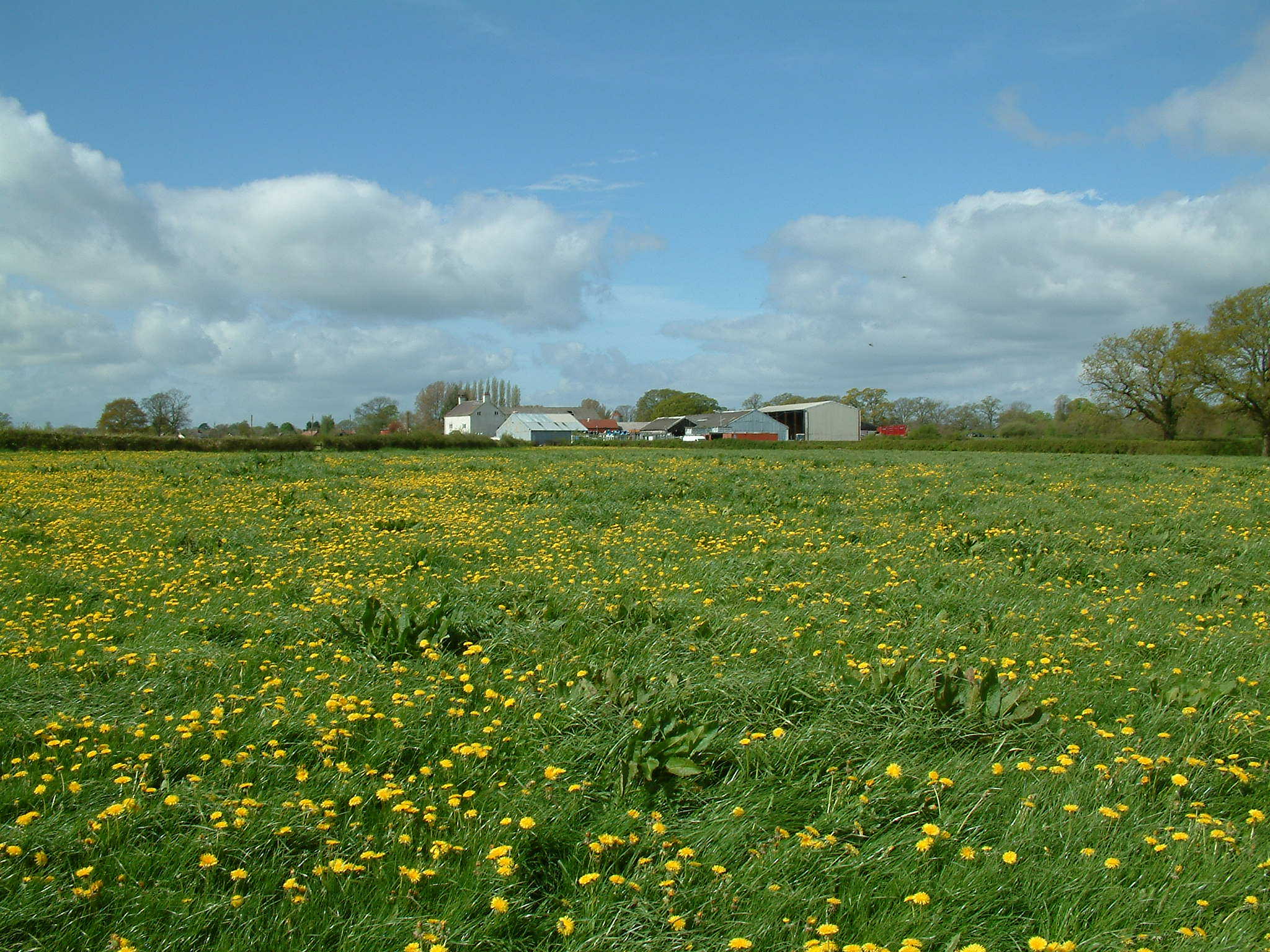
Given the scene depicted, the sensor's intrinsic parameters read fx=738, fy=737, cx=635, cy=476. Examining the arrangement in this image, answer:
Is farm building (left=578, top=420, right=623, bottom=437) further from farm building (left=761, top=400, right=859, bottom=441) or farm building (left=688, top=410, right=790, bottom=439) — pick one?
farm building (left=761, top=400, right=859, bottom=441)

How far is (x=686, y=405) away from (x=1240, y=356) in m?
98.8

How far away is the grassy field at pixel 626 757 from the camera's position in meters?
2.61

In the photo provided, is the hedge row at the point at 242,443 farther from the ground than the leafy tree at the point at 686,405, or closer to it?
closer to it

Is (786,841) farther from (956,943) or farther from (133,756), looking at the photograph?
(133,756)

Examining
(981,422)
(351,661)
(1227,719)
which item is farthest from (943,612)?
(981,422)

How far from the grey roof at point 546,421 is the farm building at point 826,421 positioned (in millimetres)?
32072

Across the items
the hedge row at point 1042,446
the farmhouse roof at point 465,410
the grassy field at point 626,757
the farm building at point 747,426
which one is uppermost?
the farmhouse roof at point 465,410

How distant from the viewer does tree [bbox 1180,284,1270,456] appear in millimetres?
51531

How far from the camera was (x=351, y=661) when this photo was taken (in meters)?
4.94

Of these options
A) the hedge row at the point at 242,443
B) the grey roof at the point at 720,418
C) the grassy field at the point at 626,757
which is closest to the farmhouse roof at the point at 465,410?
the grey roof at the point at 720,418

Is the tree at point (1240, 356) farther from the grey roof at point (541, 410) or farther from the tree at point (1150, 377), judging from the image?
the grey roof at point (541, 410)

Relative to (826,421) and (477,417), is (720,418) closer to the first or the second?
(826,421)

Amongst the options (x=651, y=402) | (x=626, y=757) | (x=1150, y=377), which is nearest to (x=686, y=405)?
(x=651, y=402)

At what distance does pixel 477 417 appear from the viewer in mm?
117562
